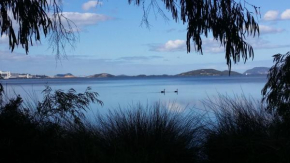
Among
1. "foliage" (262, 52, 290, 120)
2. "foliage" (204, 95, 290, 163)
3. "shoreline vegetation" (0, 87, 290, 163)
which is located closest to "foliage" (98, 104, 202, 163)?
"shoreline vegetation" (0, 87, 290, 163)

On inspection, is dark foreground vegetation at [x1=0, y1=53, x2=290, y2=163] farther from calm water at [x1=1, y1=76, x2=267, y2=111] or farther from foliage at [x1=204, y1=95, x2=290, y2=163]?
calm water at [x1=1, y1=76, x2=267, y2=111]

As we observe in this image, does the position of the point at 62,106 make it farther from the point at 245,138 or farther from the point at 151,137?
the point at 245,138

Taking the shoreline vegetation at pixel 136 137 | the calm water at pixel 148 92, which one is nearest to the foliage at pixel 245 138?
the shoreline vegetation at pixel 136 137

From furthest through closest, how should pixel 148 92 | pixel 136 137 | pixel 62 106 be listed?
pixel 148 92, pixel 62 106, pixel 136 137

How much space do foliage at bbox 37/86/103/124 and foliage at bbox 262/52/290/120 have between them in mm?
2663

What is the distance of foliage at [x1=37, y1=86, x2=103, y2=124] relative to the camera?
568 cm

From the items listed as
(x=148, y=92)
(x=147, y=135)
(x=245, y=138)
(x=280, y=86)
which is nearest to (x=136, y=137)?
(x=147, y=135)

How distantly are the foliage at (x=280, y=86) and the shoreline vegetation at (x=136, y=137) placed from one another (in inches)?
7.8

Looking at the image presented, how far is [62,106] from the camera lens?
6000 mm

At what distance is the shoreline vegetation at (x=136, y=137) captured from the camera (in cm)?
456

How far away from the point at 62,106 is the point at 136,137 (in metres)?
1.43

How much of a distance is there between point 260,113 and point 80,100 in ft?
9.31

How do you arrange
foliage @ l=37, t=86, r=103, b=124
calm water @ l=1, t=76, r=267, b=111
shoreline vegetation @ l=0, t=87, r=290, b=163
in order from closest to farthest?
shoreline vegetation @ l=0, t=87, r=290, b=163, foliage @ l=37, t=86, r=103, b=124, calm water @ l=1, t=76, r=267, b=111

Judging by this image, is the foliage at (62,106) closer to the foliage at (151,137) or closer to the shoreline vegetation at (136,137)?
the shoreline vegetation at (136,137)
